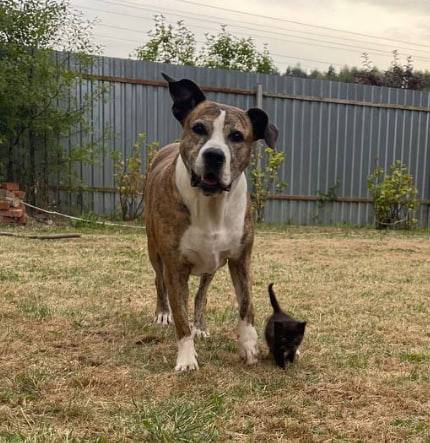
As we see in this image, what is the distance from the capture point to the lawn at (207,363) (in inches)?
92.3

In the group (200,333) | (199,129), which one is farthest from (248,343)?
(199,129)

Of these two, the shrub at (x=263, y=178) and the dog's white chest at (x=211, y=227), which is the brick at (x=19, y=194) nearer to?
the shrub at (x=263, y=178)

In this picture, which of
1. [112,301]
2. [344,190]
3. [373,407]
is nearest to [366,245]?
[344,190]

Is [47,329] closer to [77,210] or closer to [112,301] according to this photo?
[112,301]

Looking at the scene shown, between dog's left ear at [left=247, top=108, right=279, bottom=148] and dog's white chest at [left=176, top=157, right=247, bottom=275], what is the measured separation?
0.27 meters

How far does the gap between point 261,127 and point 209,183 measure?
532mm

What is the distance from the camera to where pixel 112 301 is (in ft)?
15.1

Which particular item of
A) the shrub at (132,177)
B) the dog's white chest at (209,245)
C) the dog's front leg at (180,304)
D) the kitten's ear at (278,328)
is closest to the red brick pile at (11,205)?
the shrub at (132,177)

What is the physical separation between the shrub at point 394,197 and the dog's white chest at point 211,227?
9242 mm

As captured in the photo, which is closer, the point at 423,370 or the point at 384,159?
the point at 423,370

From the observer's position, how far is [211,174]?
301 centimetres

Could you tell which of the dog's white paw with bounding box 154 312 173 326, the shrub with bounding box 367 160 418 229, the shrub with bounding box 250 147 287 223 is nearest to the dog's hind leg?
the dog's white paw with bounding box 154 312 173 326

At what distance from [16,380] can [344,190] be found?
10.6m

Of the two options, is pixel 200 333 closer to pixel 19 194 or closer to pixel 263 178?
pixel 19 194
